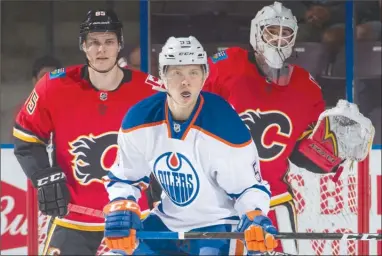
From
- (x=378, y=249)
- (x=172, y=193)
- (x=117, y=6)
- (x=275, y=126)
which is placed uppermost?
(x=117, y=6)

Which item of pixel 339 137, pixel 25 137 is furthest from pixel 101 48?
pixel 339 137

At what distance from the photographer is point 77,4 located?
4031 millimetres

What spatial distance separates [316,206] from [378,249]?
13.5 inches

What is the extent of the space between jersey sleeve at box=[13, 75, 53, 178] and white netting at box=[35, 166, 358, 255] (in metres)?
0.55

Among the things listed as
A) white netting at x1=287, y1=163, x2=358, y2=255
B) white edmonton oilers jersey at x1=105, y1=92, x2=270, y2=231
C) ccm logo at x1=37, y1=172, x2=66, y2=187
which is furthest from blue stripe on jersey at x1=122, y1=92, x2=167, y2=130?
white netting at x1=287, y1=163, x2=358, y2=255

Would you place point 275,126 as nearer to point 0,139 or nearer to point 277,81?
point 277,81

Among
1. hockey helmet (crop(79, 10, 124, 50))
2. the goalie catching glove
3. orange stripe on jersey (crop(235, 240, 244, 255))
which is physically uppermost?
hockey helmet (crop(79, 10, 124, 50))

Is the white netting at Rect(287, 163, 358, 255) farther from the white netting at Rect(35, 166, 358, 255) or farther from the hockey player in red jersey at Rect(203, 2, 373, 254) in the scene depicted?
the hockey player in red jersey at Rect(203, 2, 373, 254)

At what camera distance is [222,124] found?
3.50 metres

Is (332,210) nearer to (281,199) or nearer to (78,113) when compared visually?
(281,199)

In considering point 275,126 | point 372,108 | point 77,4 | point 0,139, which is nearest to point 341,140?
point 275,126

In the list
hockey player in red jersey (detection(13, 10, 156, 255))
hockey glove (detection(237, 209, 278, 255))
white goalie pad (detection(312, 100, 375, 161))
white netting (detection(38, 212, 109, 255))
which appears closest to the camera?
hockey glove (detection(237, 209, 278, 255))

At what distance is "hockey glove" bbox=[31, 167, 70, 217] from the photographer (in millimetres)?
3854

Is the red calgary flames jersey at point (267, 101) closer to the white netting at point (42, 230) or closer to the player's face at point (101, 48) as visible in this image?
the player's face at point (101, 48)
